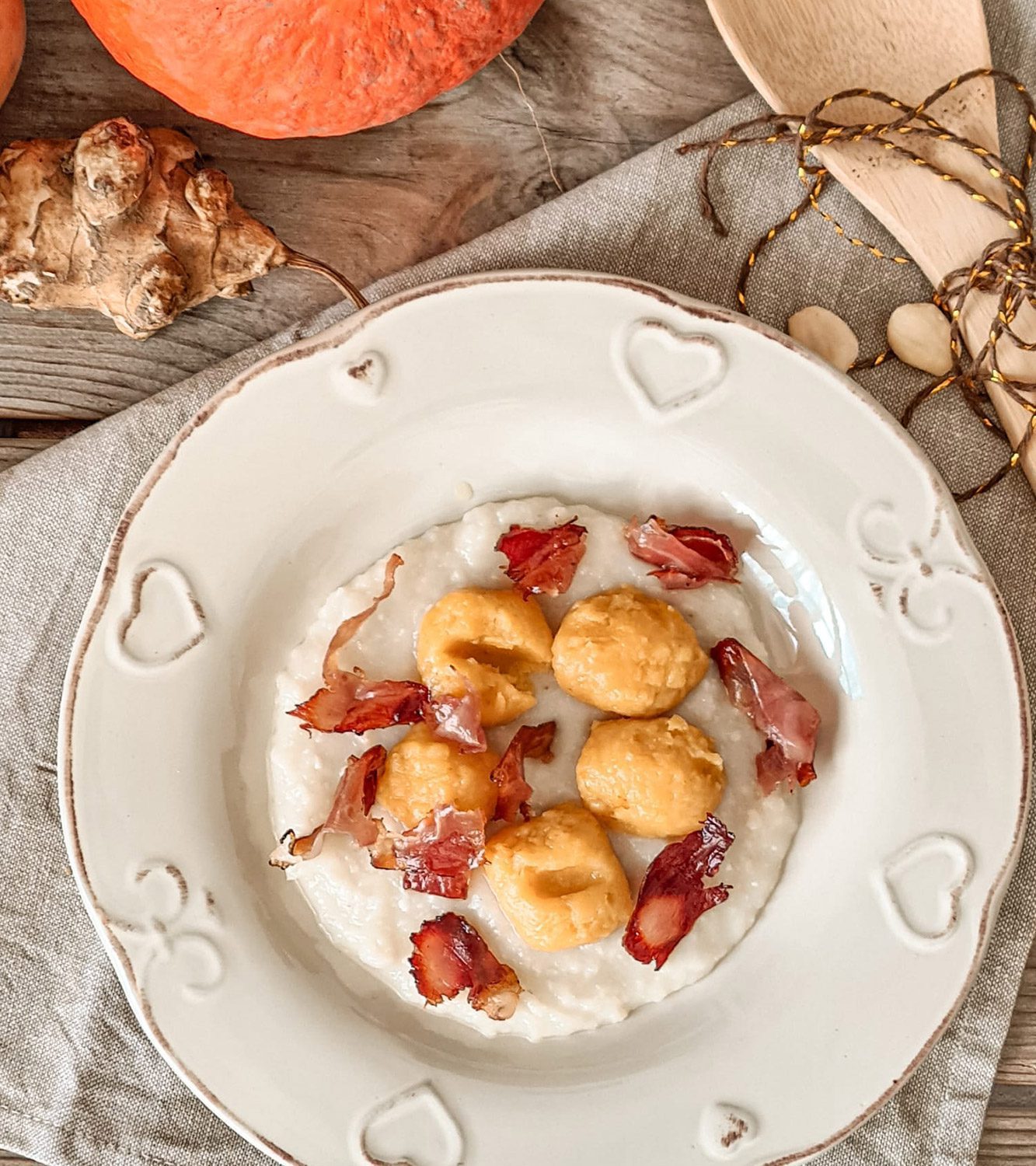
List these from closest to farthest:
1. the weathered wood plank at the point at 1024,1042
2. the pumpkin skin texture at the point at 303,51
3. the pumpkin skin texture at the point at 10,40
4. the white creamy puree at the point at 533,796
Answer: the pumpkin skin texture at the point at 303,51 → the pumpkin skin texture at the point at 10,40 → the white creamy puree at the point at 533,796 → the weathered wood plank at the point at 1024,1042

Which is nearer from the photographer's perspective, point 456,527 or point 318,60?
point 318,60

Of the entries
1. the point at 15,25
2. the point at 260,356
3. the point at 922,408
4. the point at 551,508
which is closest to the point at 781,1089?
the point at 551,508

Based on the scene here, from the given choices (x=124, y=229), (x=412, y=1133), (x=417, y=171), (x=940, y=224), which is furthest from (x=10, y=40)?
(x=412, y=1133)

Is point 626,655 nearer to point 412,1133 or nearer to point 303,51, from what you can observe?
point 412,1133

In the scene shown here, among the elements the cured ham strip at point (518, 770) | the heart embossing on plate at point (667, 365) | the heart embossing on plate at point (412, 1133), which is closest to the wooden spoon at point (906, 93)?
the heart embossing on plate at point (667, 365)

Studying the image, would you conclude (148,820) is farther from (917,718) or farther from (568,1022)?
(917,718)

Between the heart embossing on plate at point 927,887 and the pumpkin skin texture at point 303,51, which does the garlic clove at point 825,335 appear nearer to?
the pumpkin skin texture at point 303,51

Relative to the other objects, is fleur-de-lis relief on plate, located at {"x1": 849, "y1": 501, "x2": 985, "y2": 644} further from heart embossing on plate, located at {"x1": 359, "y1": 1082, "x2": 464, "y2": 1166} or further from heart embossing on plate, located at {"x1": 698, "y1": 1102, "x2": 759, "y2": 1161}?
heart embossing on plate, located at {"x1": 359, "y1": 1082, "x2": 464, "y2": 1166}

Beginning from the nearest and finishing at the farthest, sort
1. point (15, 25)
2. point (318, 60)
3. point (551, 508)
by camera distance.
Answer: point (318, 60)
point (15, 25)
point (551, 508)
